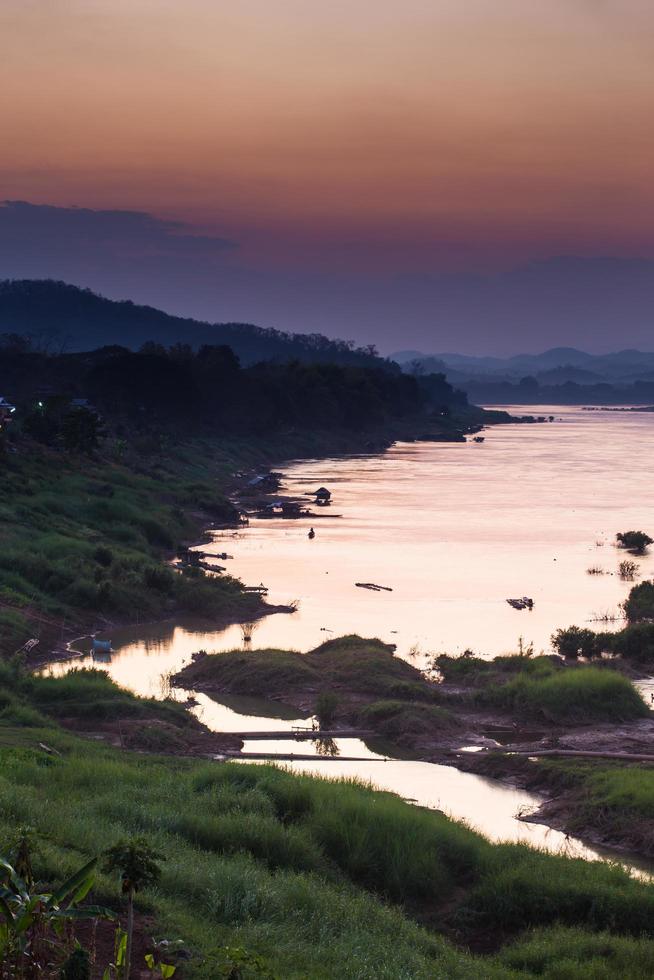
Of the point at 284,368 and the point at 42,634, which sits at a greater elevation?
the point at 284,368

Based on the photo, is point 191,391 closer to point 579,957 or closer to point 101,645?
point 101,645

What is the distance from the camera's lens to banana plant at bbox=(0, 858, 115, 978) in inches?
254

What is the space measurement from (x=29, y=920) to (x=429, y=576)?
31.4 m

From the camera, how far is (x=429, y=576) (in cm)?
3738

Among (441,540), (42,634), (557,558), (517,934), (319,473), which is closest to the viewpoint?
(517,934)

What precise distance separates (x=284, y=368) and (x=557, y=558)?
76527mm

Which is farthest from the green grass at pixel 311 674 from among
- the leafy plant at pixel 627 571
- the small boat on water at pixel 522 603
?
the leafy plant at pixel 627 571

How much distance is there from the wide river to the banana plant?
974 cm

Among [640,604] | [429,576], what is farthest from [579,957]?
[429,576]

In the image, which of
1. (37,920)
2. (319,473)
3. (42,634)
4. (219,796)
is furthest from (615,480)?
(37,920)

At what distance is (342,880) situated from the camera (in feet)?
38.6

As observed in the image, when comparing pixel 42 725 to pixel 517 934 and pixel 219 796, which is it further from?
pixel 517 934

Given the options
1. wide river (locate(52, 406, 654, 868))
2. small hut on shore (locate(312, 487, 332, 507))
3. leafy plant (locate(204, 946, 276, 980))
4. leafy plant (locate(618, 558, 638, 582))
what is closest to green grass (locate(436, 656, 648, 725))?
wide river (locate(52, 406, 654, 868))

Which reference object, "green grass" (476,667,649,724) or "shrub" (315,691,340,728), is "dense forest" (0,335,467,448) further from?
"green grass" (476,667,649,724)
